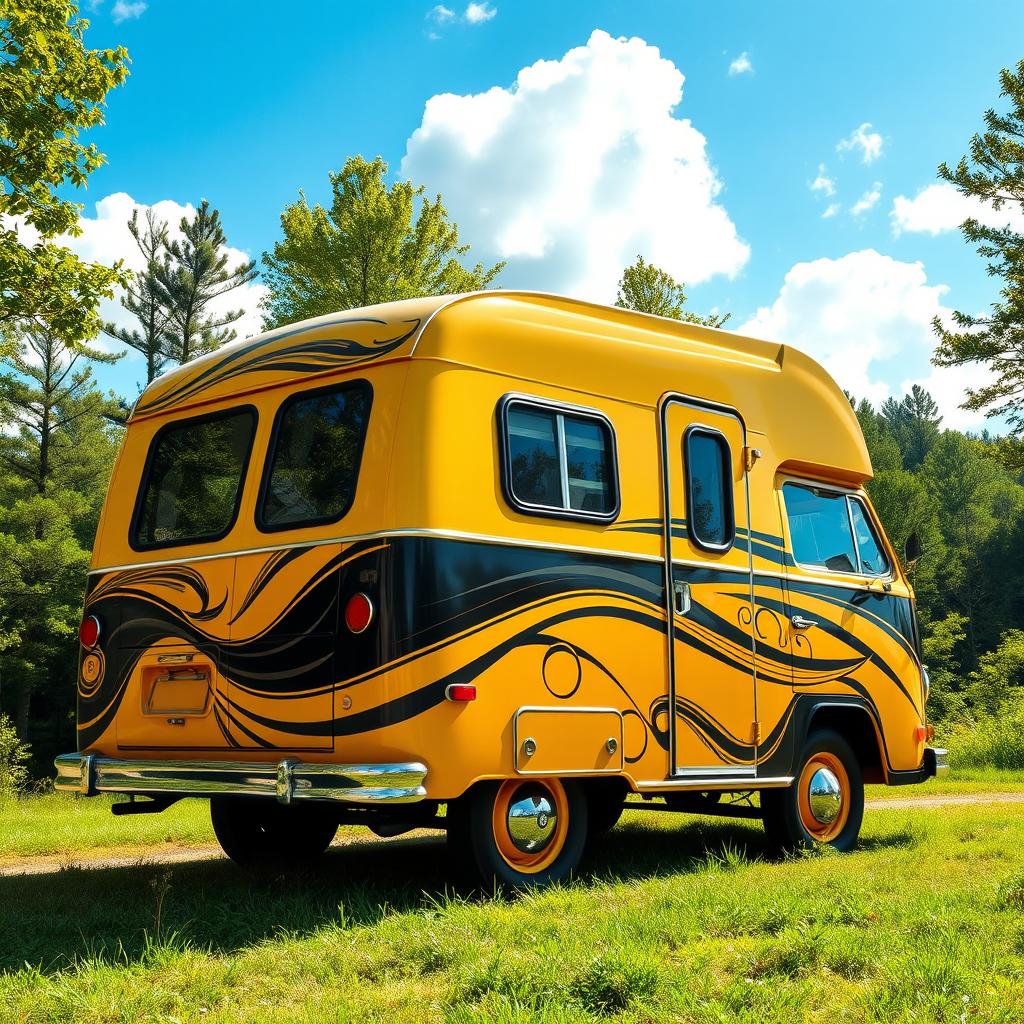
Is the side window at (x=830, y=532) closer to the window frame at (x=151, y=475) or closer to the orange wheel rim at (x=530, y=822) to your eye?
the orange wheel rim at (x=530, y=822)

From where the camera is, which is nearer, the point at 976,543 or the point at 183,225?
the point at 183,225

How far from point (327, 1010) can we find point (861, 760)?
565cm

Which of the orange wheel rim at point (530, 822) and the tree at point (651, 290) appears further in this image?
the tree at point (651, 290)

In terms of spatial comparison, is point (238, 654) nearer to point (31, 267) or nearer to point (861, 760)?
point (861, 760)

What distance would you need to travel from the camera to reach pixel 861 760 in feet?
28.7

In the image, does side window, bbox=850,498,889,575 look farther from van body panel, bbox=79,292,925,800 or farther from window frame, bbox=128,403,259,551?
window frame, bbox=128,403,259,551

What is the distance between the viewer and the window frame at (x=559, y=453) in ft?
20.3

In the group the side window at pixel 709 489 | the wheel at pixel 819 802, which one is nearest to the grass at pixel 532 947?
the wheel at pixel 819 802

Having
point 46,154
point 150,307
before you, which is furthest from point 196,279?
point 46,154

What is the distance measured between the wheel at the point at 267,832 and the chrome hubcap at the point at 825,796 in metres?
3.24

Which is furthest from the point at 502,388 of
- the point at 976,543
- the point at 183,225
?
the point at 976,543

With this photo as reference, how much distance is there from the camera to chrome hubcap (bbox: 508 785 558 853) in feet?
20.4

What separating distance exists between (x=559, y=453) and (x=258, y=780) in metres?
2.35

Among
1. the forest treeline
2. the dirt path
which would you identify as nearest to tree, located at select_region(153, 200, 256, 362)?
the forest treeline
